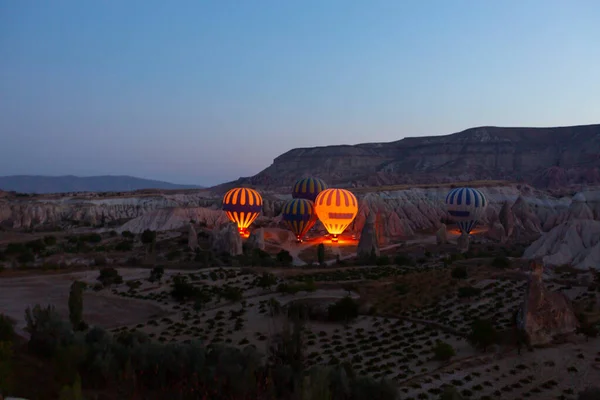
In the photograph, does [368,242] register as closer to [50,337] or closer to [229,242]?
[229,242]

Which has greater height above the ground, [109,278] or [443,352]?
[109,278]

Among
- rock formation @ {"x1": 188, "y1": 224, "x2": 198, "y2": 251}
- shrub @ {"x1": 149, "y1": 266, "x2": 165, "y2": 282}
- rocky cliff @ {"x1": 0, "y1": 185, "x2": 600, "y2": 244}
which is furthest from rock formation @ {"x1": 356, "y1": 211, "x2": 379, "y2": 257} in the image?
shrub @ {"x1": 149, "y1": 266, "x2": 165, "y2": 282}

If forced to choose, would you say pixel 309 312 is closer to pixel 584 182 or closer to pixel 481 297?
pixel 481 297

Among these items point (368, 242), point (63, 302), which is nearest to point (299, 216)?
point (368, 242)

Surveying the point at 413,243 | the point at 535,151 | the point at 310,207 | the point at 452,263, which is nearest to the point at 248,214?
the point at 310,207

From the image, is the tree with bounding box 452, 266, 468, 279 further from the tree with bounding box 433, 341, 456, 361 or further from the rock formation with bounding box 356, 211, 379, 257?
the rock formation with bounding box 356, 211, 379, 257
